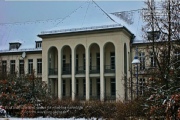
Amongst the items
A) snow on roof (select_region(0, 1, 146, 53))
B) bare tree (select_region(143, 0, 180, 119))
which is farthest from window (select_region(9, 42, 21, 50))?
bare tree (select_region(143, 0, 180, 119))

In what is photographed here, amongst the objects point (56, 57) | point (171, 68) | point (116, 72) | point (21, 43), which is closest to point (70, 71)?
point (56, 57)

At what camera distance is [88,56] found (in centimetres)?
4019

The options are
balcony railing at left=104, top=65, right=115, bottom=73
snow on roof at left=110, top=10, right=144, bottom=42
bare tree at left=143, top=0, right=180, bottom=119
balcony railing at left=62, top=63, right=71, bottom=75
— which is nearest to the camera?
bare tree at left=143, top=0, right=180, bottom=119

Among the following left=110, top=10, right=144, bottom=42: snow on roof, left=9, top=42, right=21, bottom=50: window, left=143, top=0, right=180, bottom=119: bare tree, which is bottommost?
left=143, top=0, right=180, bottom=119: bare tree

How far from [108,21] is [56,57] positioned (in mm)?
10086

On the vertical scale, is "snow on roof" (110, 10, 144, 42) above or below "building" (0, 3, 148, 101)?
above

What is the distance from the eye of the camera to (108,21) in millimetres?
39719

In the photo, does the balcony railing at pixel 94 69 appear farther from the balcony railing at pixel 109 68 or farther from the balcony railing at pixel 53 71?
the balcony railing at pixel 53 71

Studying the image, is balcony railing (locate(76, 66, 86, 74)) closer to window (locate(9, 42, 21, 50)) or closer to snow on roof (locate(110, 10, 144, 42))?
snow on roof (locate(110, 10, 144, 42))

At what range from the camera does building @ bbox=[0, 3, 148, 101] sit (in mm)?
38812

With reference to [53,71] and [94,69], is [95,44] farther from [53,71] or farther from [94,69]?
[53,71]

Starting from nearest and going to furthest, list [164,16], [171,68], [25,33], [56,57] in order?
[171,68]
[164,16]
[56,57]
[25,33]

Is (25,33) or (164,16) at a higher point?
(25,33)

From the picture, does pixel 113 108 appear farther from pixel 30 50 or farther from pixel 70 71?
pixel 30 50
